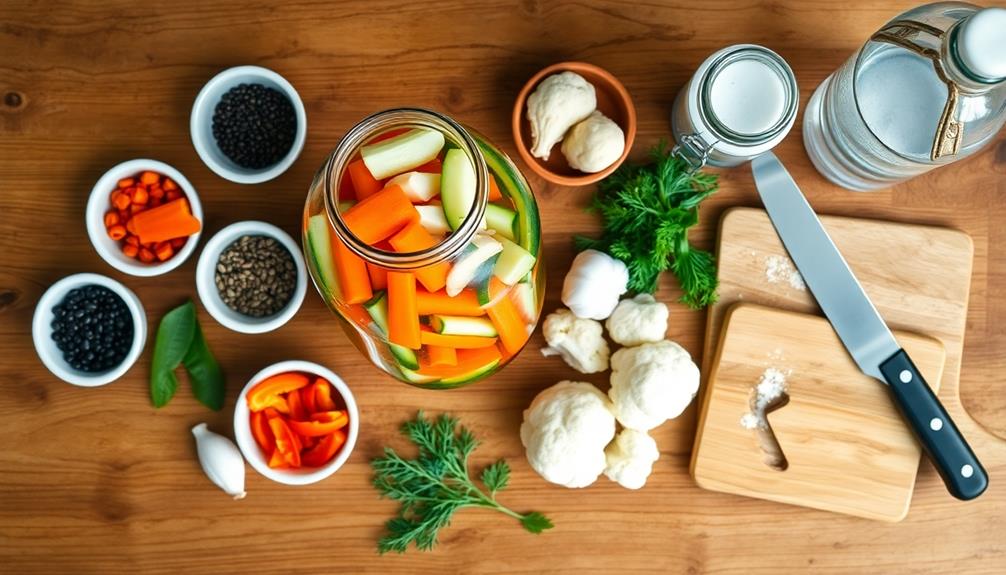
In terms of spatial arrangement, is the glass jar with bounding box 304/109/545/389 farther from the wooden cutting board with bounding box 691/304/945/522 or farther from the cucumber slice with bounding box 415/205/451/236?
the wooden cutting board with bounding box 691/304/945/522

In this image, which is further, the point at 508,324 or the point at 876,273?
the point at 876,273

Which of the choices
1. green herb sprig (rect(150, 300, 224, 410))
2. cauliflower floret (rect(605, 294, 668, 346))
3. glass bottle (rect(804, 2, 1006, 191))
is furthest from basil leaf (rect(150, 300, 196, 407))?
glass bottle (rect(804, 2, 1006, 191))

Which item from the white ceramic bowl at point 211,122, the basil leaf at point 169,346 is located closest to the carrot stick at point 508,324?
the white ceramic bowl at point 211,122

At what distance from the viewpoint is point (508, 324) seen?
0.90m

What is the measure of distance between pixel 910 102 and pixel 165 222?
1112 mm

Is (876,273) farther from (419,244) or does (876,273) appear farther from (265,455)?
(265,455)

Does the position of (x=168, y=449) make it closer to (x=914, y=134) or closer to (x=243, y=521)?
(x=243, y=521)

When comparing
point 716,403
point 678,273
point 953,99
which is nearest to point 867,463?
point 716,403

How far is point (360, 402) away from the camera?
1.23 metres

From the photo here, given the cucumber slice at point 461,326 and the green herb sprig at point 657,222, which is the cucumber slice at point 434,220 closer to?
the cucumber slice at point 461,326

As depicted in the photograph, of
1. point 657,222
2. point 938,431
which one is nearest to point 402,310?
point 657,222

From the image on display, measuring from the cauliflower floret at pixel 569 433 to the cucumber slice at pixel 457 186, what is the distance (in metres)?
0.47

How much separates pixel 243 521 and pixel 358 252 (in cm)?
74

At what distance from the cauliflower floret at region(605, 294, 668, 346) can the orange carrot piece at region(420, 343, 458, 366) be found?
358 mm
